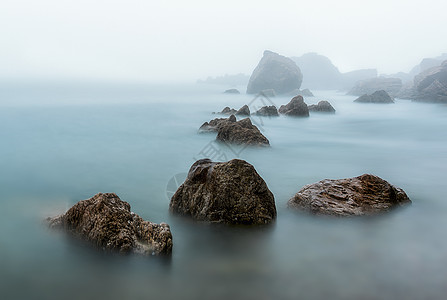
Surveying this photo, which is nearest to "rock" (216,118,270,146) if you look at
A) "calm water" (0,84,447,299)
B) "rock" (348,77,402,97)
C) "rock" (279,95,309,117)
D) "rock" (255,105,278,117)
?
"calm water" (0,84,447,299)

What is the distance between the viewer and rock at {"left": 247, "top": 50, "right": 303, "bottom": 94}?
8181cm

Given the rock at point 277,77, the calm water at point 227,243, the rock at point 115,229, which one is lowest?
the calm water at point 227,243

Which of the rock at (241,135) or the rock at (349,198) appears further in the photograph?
the rock at (241,135)

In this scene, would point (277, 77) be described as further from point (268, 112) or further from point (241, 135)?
point (241, 135)

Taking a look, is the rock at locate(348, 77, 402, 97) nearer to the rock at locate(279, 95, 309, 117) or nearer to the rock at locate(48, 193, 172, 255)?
the rock at locate(279, 95, 309, 117)

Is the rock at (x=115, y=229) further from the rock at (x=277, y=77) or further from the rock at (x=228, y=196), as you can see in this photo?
the rock at (x=277, y=77)

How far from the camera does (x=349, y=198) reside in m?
7.14

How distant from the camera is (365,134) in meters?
21.5

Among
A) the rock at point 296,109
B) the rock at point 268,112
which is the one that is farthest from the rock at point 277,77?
the rock at point 268,112

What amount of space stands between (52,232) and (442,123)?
29.5 metres

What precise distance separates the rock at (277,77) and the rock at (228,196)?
77.0m

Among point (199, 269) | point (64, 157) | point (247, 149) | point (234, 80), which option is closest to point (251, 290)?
point (199, 269)

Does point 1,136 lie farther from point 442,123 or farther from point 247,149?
point 442,123

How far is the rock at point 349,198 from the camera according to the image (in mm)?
6922
